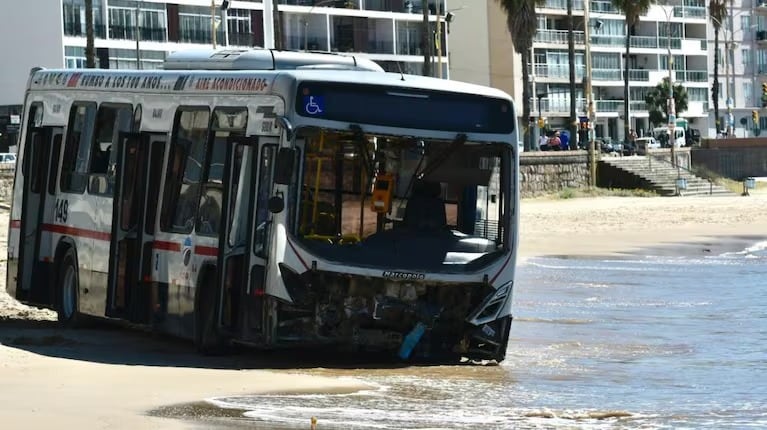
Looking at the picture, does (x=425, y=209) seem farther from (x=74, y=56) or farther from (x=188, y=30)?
(x=188, y=30)

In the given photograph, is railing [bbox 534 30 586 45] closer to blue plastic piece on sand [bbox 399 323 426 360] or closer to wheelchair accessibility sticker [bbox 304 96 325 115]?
blue plastic piece on sand [bbox 399 323 426 360]

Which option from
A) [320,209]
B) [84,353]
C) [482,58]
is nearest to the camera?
[320,209]

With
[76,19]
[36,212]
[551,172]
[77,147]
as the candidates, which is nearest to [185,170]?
[77,147]

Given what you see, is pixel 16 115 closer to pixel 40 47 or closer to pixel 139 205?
pixel 40 47

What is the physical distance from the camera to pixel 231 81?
16000mm

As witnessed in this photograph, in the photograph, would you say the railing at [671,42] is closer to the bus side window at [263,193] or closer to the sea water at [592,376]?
the sea water at [592,376]

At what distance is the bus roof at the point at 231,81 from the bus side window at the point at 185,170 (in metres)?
0.29

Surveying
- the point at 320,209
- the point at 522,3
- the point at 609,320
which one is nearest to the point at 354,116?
the point at 320,209

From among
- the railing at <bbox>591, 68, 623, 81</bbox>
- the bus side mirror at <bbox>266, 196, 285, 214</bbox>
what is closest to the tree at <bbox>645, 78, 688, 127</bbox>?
the railing at <bbox>591, 68, 623, 81</bbox>

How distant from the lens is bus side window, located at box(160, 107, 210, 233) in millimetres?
16312

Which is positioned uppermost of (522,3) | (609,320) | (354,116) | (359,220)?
(522,3)

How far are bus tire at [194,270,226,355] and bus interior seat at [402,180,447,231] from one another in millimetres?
1969

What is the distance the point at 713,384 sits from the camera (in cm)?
1612

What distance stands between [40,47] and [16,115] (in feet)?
10.9
